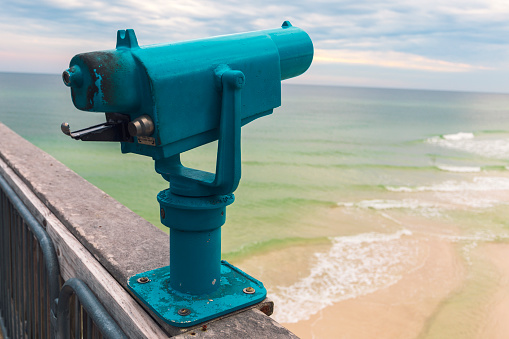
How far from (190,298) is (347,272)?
595cm

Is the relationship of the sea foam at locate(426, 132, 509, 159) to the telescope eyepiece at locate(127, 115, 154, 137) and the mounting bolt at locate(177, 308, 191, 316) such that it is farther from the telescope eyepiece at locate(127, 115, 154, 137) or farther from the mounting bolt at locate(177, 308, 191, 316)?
the telescope eyepiece at locate(127, 115, 154, 137)

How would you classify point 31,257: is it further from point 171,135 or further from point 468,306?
point 468,306

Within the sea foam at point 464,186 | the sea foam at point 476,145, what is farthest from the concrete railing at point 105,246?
the sea foam at point 476,145

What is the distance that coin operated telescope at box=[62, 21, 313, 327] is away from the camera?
38.2 inches

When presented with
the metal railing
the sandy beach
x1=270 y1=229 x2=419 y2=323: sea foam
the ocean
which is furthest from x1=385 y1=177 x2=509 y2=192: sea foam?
the metal railing

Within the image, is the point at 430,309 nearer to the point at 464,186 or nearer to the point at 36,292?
the point at 36,292

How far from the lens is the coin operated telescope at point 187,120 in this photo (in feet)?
3.18

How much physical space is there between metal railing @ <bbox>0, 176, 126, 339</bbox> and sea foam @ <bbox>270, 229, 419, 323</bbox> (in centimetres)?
377

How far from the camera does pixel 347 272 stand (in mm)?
6754

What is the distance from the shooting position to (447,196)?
40.4ft

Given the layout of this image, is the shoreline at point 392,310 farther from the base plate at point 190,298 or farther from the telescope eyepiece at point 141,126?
the telescope eyepiece at point 141,126

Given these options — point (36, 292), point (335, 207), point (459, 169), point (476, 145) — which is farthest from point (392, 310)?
point (476, 145)

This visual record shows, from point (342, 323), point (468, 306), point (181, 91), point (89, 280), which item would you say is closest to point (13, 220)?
point (89, 280)

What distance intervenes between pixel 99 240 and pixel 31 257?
0.52 m
